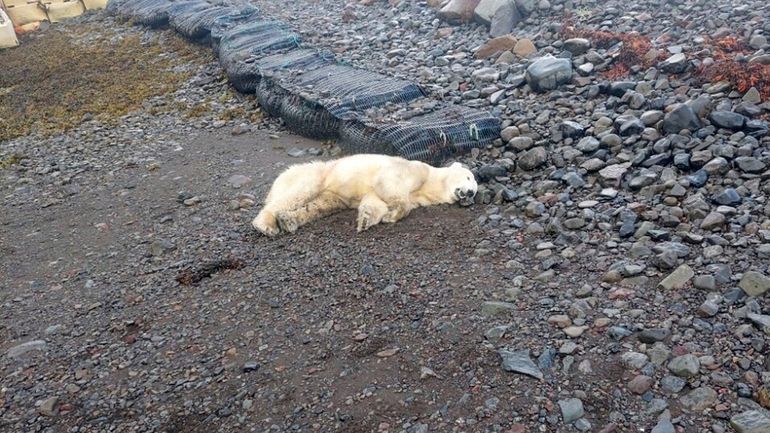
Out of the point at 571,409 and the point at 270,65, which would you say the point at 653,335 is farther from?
the point at 270,65

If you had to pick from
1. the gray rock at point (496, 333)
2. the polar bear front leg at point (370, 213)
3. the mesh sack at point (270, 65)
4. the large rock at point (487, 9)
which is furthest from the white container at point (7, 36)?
the gray rock at point (496, 333)

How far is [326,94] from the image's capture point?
9016 millimetres

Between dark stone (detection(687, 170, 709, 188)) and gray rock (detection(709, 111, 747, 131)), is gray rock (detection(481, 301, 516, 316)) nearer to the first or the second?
dark stone (detection(687, 170, 709, 188))

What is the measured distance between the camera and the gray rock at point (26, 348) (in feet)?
16.3

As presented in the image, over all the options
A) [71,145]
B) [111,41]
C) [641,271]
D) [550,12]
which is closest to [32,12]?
[111,41]

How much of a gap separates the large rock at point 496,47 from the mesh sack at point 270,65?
241 centimetres

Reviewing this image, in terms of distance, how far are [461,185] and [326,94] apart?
11.2 ft

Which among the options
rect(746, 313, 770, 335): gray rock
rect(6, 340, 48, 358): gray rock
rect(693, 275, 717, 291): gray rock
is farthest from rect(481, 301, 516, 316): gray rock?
rect(6, 340, 48, 358): gray rock

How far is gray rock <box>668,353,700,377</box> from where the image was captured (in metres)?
3.89

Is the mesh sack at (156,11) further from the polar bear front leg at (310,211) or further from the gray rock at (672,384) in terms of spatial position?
the gray rock at (672,384)

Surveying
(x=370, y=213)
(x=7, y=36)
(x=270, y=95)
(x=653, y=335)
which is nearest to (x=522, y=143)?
(x=370, y=213)

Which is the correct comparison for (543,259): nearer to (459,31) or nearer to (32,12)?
(459,31)

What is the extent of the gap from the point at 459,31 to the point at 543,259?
24.9ft

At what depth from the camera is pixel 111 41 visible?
612 inches
